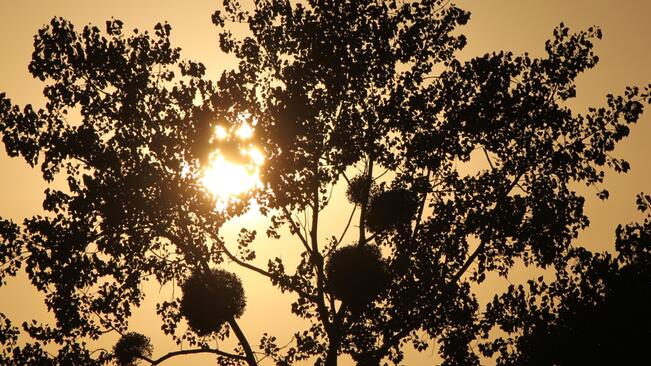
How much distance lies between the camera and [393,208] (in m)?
13.1

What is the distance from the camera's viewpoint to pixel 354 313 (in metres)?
A: 13.2

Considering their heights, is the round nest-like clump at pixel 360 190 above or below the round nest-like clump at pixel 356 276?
above

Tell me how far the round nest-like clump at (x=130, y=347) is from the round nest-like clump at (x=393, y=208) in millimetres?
9735

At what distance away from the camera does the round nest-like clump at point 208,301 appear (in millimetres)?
13408

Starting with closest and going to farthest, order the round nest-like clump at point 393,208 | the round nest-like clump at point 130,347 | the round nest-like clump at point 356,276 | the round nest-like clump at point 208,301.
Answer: the round nest-like clump at point 356,276 → the round nest-like clump at point 393,208 → the round nest-like clump at point 208,301 → the round nest-like clump at point 130,347

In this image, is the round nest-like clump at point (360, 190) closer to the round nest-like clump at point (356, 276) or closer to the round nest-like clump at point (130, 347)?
the round nest-like clump at point (356, 276)

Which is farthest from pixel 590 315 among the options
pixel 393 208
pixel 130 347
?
pixel 130 347

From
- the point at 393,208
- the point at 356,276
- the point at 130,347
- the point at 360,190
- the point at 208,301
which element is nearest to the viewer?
the point at 356,276

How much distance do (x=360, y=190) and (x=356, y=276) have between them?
287 cm

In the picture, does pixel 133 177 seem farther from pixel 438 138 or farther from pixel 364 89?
pixel 438 138

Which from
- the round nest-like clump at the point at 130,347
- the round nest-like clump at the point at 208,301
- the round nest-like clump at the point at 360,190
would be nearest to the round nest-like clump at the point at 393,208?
the round nest-like clump at the point at 360,190

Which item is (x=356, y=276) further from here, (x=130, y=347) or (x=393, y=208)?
(x=130, y=347)

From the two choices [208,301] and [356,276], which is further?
[208,301]

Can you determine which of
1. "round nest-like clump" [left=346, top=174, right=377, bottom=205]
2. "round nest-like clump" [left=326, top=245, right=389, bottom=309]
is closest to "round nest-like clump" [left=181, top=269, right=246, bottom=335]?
"round nest-like clump" [left=326, top=245, right=389, bottom=309]
